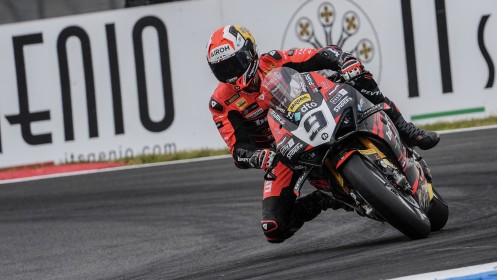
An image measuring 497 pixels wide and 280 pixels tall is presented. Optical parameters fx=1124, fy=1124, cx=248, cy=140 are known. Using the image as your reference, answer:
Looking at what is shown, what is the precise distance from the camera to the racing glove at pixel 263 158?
718 cm

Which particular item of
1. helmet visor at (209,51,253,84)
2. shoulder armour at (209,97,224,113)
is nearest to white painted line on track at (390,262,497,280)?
helmet visor at (209,51,253,84)

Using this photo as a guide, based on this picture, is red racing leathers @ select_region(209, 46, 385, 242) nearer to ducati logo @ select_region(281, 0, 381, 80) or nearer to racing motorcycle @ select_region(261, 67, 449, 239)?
racing motorcycle @ select_region(261, 67, 449, 239)

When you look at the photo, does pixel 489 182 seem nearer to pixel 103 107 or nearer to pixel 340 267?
pixel 340 267

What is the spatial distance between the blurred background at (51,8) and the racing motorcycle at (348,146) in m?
7.29

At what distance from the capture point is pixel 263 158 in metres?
7.21

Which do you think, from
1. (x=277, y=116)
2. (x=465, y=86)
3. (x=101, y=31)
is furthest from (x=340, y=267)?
(x=101, y=31)

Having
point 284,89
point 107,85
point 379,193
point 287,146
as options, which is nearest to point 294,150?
point 287,146

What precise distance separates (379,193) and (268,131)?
1.61m

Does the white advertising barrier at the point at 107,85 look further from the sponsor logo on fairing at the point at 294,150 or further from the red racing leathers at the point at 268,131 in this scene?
the sponsor logo on fairing at the point at 294,150

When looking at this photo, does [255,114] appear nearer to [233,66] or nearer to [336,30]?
[233,66]

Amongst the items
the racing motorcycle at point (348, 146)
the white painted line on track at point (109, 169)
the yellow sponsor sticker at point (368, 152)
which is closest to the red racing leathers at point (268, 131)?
the racing motorcycle at point (348, 146)

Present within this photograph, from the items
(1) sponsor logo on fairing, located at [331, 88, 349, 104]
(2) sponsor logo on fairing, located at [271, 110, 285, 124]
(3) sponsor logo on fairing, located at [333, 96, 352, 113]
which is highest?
(1) sponsor logo on fairing, located at [331, 88, 349, 104]

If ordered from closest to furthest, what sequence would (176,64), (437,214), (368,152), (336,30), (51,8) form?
(368,152) < (437,214) < (336,30) < (176,64) < (51,8)

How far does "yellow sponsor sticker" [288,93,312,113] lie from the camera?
6.73 metres
